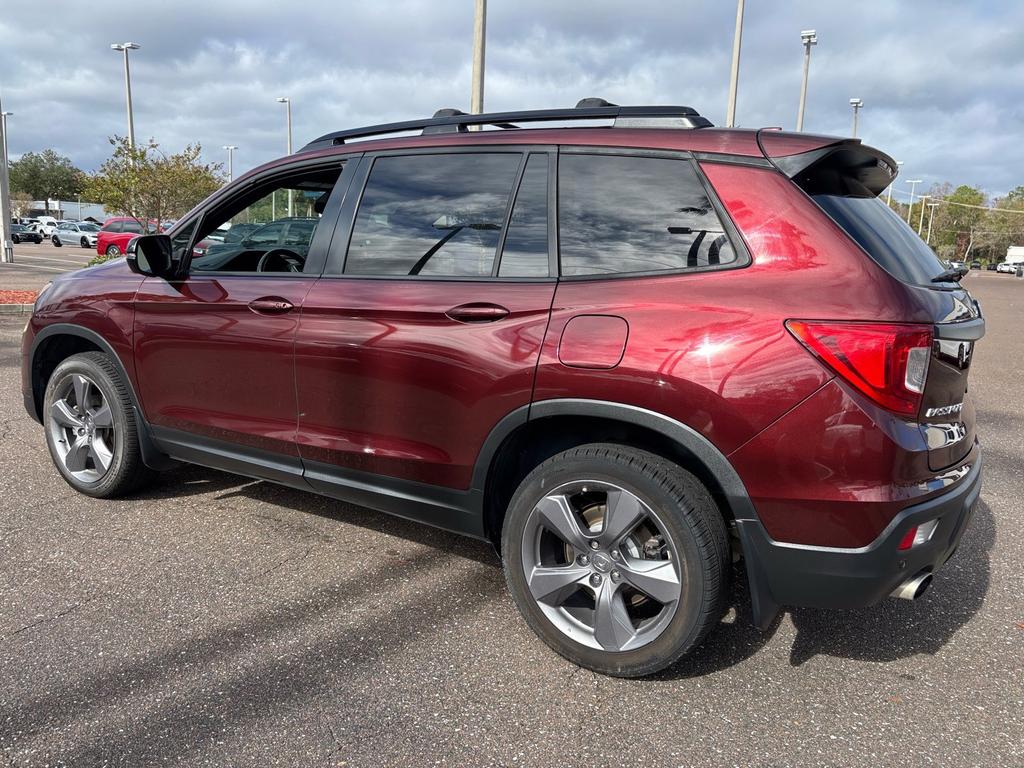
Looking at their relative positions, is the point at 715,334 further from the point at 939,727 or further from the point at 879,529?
the point at 939,727

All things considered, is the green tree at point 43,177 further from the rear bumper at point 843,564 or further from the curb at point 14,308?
the rear bumper at point 843,564

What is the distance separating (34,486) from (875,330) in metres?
4.36

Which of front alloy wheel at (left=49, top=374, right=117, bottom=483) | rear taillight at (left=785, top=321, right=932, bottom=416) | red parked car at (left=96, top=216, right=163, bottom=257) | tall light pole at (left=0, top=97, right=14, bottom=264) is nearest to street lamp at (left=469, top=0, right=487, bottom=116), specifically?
front alloy wheel at (left=49, top=374, right=117, bottom=483)

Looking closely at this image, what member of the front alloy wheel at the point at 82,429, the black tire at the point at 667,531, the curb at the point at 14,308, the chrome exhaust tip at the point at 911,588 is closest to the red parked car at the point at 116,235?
the curb at the point at 14,308

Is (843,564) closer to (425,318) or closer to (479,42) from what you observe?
(425,318)

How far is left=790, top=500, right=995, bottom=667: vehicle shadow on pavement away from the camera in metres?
2.88

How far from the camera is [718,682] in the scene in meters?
2.63

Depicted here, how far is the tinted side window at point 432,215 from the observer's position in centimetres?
292

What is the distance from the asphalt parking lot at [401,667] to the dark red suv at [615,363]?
29 centimetres

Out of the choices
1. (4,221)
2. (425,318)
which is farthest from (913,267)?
(4,221)

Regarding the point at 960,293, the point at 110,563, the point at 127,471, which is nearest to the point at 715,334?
the point at 960,293

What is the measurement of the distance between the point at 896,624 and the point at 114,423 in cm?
378

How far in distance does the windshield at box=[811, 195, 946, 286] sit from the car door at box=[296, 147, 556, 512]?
3.09 ft

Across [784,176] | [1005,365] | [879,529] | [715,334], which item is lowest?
[1005,365]
